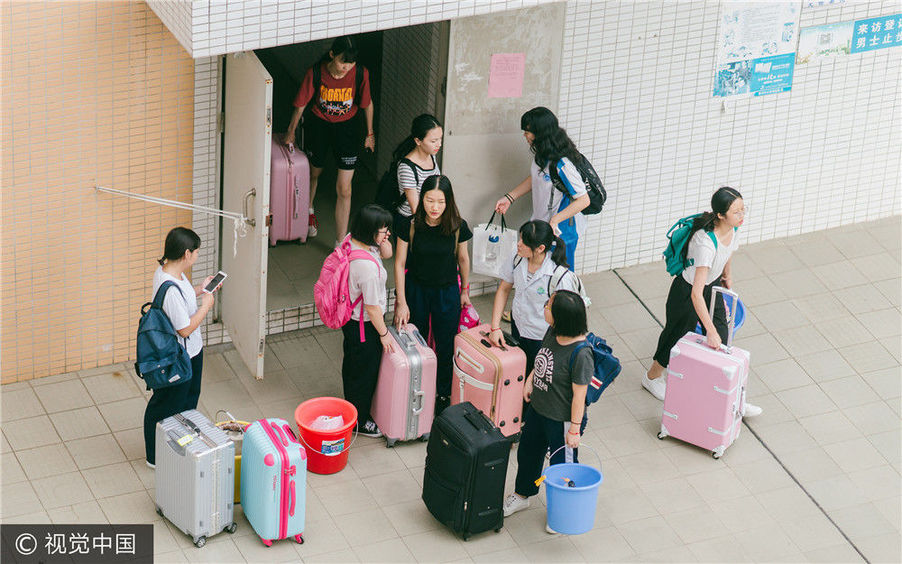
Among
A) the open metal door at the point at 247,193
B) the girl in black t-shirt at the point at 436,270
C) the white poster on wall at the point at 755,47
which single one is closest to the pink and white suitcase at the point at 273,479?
the open metal door at the point at 247,193

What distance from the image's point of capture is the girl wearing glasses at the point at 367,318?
8258 mm

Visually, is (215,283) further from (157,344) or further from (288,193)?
(288,193)

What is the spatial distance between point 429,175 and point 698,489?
277 centimetres

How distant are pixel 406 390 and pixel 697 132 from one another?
364 cm

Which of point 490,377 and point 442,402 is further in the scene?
point 442,402

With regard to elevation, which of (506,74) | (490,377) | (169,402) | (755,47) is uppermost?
(755,47)

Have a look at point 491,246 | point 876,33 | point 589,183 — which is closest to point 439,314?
point 491,246

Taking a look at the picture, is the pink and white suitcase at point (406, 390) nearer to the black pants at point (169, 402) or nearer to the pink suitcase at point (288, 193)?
the black pants at point (169, 402)

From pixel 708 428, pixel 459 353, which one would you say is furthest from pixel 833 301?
pixel 459 353

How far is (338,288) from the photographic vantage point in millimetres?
8398

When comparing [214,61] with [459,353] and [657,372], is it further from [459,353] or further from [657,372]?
[657,372]

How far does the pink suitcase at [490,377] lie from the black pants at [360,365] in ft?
1.76

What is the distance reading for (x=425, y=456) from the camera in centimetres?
873

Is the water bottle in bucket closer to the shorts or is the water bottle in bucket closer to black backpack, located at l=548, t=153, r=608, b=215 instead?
black backpack, located at l=548, t=153, r=608, b=215
